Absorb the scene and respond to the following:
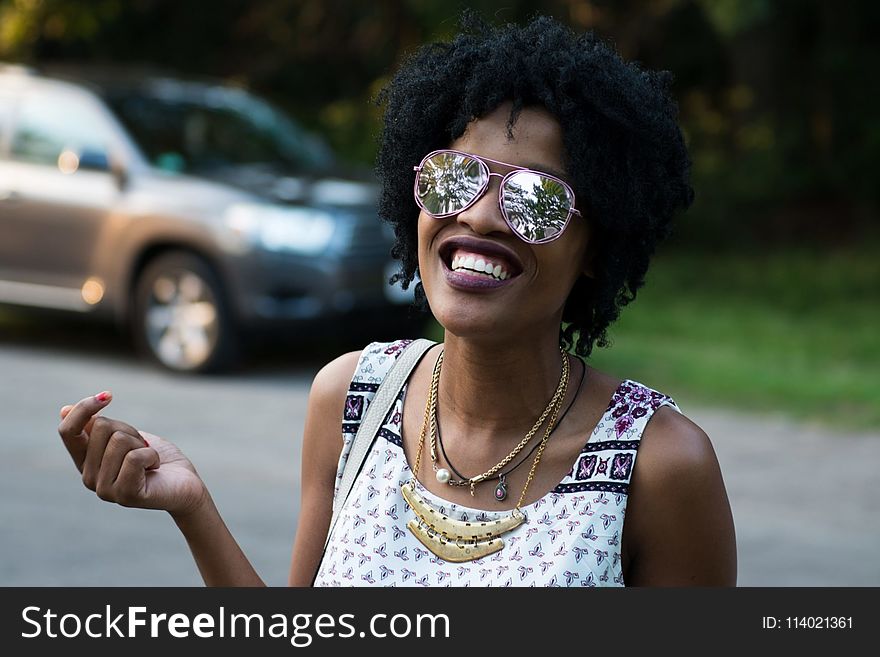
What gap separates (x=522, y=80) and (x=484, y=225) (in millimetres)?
265

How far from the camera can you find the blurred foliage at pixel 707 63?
1532cm

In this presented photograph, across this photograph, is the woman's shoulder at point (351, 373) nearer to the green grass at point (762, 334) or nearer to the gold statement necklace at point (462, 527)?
the gold statement necklace at point (462, 527)

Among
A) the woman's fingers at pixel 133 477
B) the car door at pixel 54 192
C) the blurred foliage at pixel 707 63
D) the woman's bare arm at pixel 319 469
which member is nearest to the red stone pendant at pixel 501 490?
the woman's bare arm at pixel 319 469

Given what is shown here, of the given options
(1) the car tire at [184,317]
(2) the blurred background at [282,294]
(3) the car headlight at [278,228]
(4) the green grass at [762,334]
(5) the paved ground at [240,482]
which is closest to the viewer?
(5) the paved ground at [240,482]

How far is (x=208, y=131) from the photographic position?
10.2 m

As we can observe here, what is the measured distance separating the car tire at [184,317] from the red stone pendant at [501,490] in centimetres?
701

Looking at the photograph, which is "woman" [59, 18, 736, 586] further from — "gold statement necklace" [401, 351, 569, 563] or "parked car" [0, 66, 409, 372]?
"parked car" [0, 66, 409, 372]

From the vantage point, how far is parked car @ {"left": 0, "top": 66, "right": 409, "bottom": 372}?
30.4ft

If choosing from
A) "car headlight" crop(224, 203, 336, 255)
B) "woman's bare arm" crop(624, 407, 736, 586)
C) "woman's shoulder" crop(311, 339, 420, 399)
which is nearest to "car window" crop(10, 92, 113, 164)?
"car headlight" crop(224, 203, 336, 255)

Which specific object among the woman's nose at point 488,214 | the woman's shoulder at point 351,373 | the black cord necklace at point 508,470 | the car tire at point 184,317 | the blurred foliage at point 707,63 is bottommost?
the black cord necklace at point 508,470

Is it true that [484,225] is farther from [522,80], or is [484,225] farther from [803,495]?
[803,495]

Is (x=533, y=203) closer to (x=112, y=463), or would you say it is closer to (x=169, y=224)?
(x=112, y=463)

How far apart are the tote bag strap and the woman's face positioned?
30cm

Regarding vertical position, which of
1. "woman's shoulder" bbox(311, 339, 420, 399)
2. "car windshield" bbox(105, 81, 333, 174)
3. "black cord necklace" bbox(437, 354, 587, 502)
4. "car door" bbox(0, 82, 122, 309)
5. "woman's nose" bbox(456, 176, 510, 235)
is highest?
"car windshield" bbox(105, 81, 333, 174)
